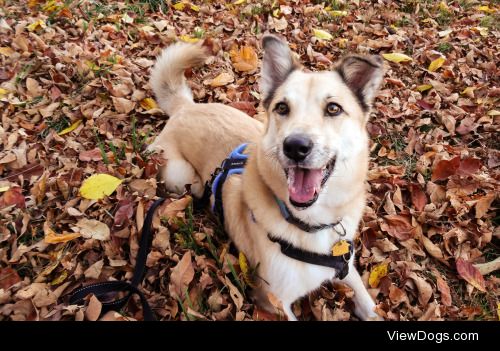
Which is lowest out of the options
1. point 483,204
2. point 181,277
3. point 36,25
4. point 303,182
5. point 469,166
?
point 181,277

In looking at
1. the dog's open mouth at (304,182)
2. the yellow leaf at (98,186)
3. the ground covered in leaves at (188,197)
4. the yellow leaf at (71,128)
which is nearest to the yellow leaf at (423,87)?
the ground covered in leaves at (188,197)

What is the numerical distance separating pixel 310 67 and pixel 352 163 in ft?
9.69

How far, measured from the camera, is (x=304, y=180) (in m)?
2.17

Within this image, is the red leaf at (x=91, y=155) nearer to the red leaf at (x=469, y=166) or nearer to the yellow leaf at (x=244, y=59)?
the yellow leaf at (x=244, y=59)

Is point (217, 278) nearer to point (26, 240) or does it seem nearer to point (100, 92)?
point (26, 240)

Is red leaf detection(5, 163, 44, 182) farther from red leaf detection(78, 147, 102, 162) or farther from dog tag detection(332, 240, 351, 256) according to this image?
dog tag detection(332, 240, 351, 256)

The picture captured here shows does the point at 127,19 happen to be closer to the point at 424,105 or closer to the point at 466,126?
the point at 424,105

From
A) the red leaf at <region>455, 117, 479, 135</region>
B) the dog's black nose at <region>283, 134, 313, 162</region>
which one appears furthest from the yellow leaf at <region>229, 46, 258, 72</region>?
the dog's black nose at <region>283, 134, 313, 162</region>

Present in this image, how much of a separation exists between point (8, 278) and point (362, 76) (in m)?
2.93

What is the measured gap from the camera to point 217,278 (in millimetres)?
2648

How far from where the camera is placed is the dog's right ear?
8.43 ft

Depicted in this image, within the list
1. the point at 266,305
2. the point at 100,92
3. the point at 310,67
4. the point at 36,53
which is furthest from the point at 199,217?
the point at 36,53

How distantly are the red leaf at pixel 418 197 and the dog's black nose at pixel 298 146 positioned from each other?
1669 mm

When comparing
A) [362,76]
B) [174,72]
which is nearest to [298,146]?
[362,76]
